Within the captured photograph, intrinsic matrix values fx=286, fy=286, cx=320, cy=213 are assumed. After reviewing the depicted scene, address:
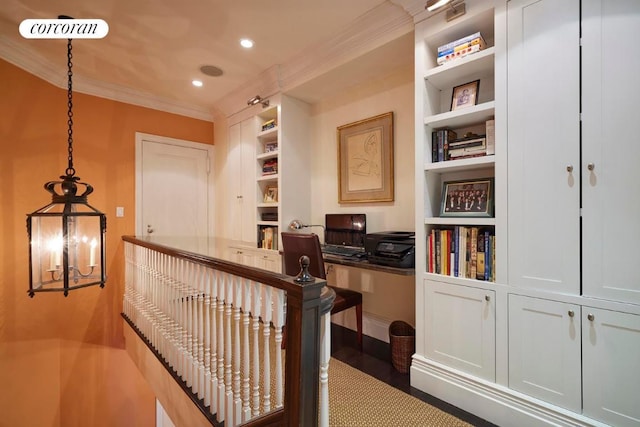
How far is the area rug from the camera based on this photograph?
5.33 ft

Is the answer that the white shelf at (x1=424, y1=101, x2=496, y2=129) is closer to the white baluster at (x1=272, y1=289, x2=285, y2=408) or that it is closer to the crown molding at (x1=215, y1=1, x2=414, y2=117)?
the crown molding at (x1=215, y1=1, x2=414, y2=117)

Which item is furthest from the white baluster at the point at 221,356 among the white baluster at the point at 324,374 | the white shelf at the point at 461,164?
the white shelf at the point at 461,164

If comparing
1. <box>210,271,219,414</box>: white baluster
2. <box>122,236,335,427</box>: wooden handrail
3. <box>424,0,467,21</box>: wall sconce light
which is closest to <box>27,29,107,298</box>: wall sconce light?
<box>210,271,219,414</box>: white baluster

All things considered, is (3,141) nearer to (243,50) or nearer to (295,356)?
(243,50)

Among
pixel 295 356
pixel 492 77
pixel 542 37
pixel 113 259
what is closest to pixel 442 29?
pixel 492 77

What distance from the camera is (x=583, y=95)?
139 centimetres

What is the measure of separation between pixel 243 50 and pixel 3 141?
2.22 m

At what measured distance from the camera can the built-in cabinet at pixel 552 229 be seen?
4.28ft

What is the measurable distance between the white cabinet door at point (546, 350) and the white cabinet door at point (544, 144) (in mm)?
119

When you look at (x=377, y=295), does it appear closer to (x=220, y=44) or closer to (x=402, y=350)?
(x=402, y=350)

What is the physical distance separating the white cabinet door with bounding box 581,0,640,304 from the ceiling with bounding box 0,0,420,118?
1.10 meters

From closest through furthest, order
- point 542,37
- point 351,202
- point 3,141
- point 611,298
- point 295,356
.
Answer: point 295,356 < point 611,298 < point 542,37 < point 3,141 < point 351,202

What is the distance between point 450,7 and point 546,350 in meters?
2.06

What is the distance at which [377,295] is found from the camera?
2.74 meters
